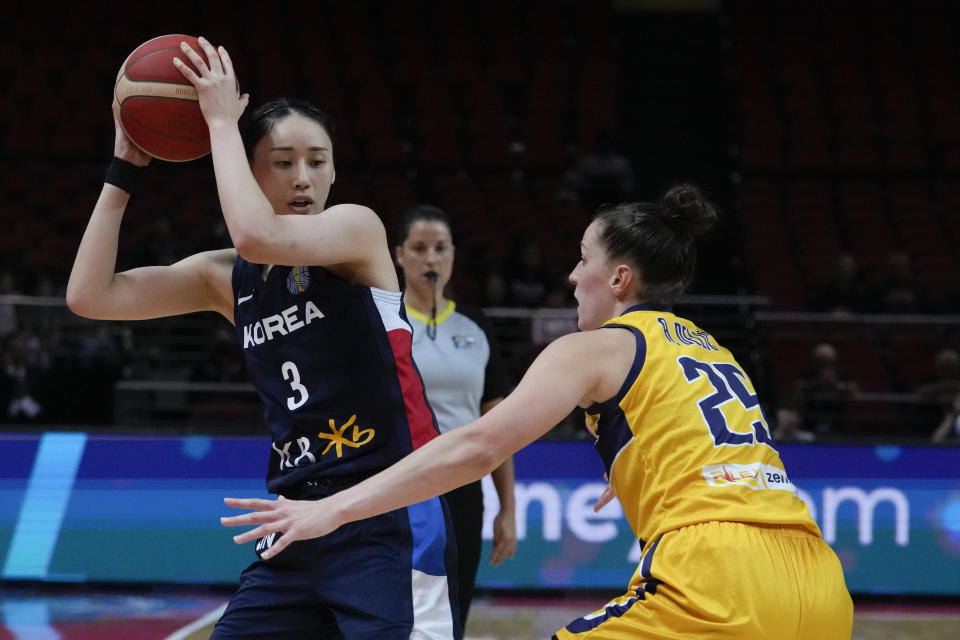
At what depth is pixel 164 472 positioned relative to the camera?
632cm

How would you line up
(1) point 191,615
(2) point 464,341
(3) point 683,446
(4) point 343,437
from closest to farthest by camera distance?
1. (3) point 683,446
2. (4) point 343,437
3. (2) point 464,341
4. (1) point 191,615

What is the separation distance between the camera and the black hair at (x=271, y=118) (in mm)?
2561

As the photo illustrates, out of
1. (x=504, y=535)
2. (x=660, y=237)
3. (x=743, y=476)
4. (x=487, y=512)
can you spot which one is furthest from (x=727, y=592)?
(x=487, y=512)

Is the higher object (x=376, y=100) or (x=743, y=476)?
(x=376, y=100)

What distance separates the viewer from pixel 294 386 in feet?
8.01

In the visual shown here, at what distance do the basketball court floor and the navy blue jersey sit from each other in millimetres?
3120

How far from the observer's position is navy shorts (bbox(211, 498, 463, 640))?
229 centimetres

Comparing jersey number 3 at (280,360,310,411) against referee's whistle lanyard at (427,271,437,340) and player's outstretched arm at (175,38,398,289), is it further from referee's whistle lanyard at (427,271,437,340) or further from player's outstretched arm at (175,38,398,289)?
referee's whistle lanyard at (427,271,437,340)

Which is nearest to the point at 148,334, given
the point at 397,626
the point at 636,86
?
the point at 397,626

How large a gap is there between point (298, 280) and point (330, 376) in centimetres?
24

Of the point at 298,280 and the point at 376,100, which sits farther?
the point at 376,100

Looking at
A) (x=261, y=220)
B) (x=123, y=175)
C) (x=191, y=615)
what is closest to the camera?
(x=261, y=220)

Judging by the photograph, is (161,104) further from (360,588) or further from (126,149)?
(360,588)

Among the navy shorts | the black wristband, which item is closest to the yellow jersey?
the navy shorts
